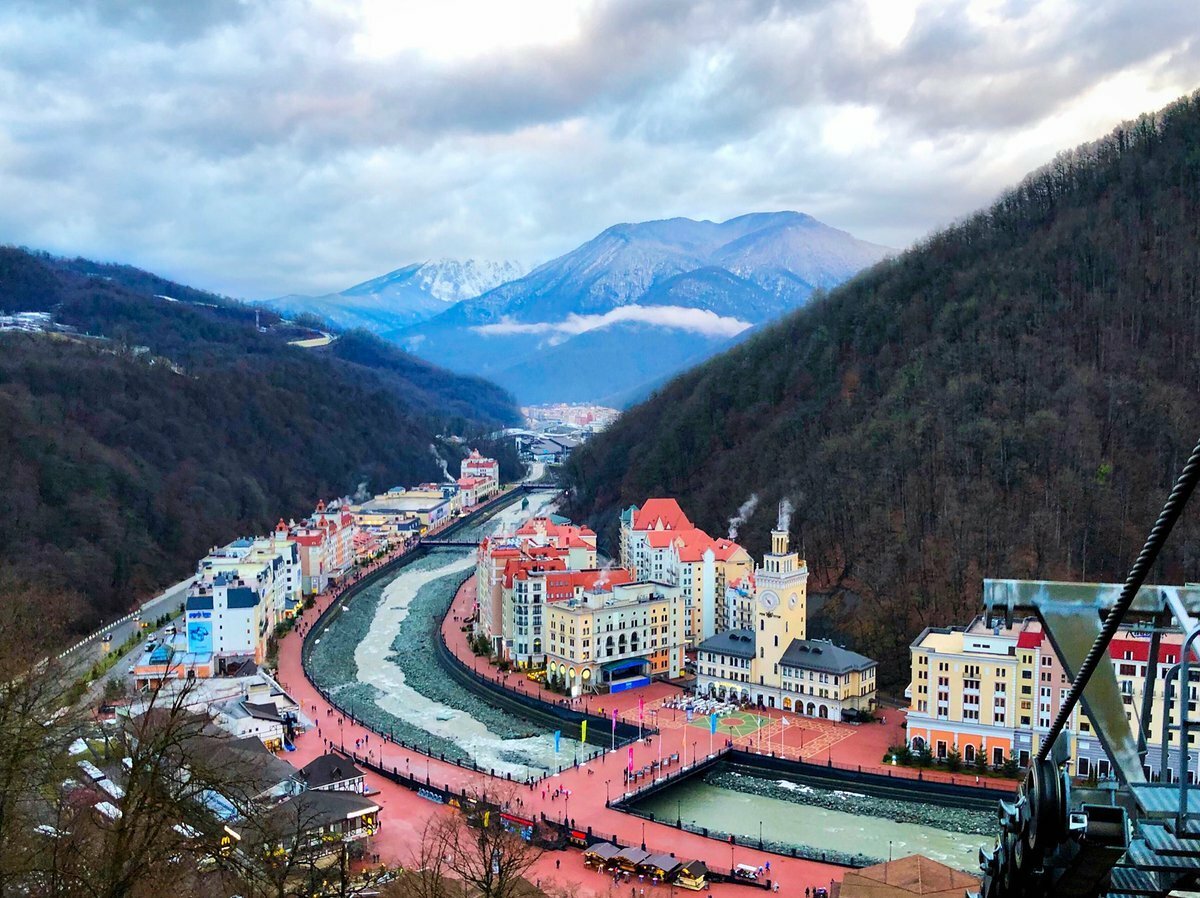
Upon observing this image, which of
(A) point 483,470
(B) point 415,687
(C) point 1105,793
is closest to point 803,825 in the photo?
(B) point 415,687

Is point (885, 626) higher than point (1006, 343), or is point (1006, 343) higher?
point (1006, 343)

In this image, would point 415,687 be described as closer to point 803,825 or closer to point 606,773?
point 606,773

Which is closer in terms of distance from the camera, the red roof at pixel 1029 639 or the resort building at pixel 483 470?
the red roof at pixel 1029 639

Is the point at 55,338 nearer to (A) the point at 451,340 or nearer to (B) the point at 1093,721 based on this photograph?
(B) the point at 1093,721

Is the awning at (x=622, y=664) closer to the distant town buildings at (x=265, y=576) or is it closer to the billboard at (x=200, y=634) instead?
the distant town buildings at (x=265, y=576)

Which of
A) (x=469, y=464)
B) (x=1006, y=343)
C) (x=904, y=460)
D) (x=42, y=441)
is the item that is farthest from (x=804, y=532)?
(x=469, y=464)

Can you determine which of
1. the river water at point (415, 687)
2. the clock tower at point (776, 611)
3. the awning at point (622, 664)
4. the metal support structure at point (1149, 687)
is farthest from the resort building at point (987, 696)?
the metal support structure at point (1149, 687)

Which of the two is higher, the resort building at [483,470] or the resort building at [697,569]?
the resort building at [483,470]
